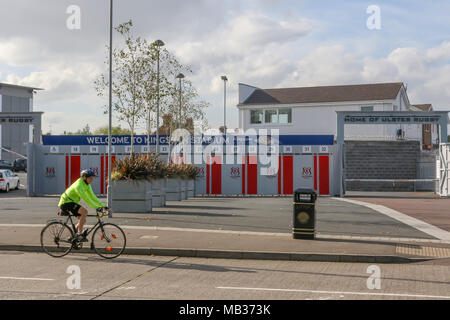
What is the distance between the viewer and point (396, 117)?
32.9 metres

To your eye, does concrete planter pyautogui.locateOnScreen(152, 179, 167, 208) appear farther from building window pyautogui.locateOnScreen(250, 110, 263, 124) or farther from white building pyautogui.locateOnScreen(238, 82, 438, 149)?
building window pyautogui.locateOnScreen(250, 110, 263, 124)

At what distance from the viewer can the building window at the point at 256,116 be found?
2050 inches

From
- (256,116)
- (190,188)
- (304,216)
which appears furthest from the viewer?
(256,116)

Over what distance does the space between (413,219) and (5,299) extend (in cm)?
1394

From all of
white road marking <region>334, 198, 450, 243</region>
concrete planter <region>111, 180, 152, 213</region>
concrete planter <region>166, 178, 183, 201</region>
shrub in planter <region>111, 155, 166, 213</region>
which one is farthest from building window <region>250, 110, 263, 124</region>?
concrete planter <region>111, 180, 152, 213</region>

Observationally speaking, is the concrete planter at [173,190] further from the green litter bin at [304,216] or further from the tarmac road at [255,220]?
the green litter bin at [304,216]

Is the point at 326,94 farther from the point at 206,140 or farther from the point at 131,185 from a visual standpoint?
the point at 131,185

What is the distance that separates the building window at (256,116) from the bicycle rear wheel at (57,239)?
42.1 meters

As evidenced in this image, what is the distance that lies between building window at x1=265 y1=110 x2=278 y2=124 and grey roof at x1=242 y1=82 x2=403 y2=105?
94 cm

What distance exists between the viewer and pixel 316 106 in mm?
50250

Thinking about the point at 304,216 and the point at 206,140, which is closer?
the point at 304,216

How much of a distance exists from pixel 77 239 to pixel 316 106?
4163cm

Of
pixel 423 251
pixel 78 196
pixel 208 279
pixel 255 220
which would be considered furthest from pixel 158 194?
pixel 208 279

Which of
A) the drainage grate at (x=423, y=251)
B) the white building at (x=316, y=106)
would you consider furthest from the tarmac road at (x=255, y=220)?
the white building at (x=316, y=106)
